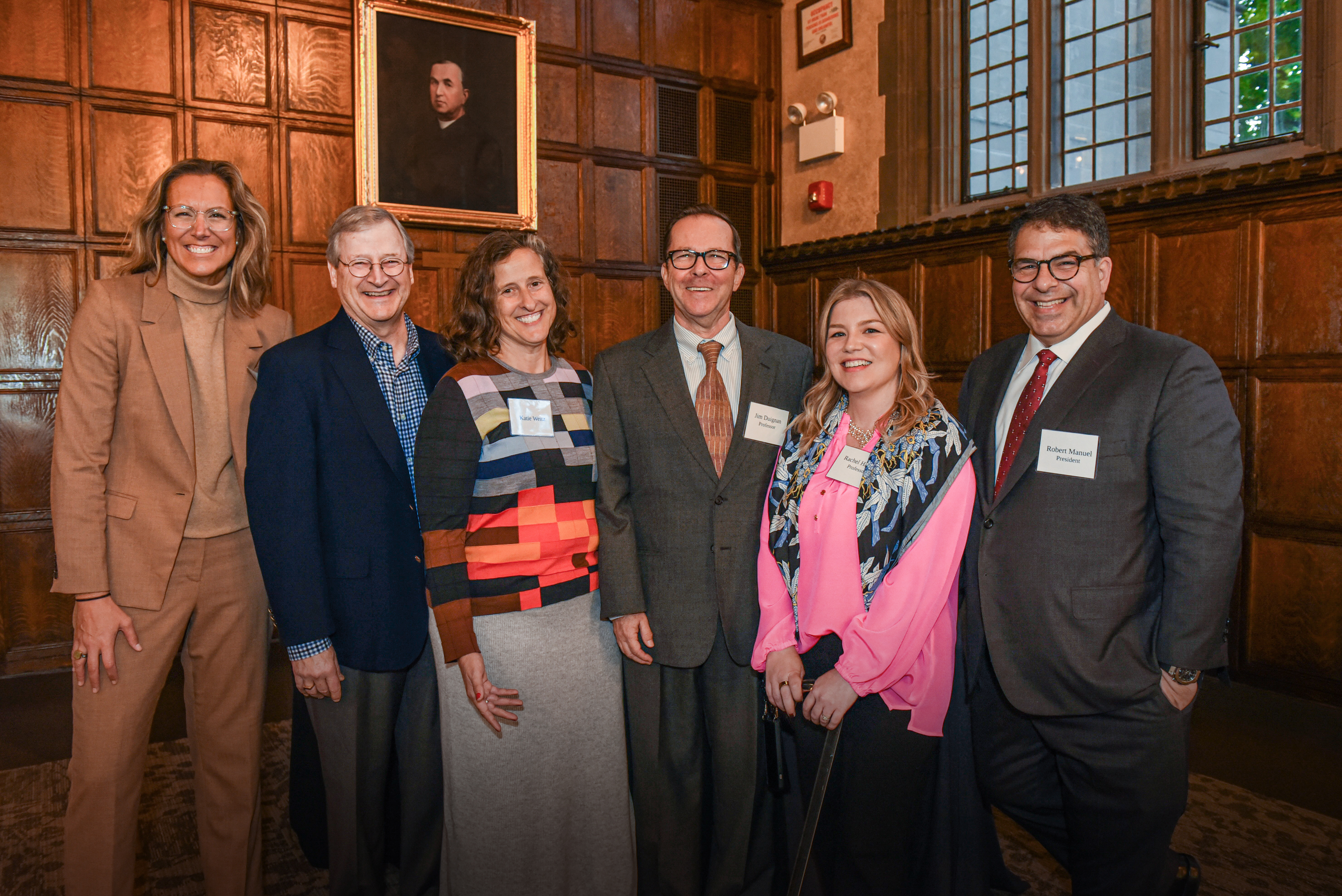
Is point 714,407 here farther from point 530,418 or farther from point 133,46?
point 133,46

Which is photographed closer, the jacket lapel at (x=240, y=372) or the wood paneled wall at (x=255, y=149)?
the jacket lapel at (x=240, y=372)

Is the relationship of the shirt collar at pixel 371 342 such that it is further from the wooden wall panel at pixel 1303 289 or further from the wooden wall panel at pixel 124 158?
the wooden wall panel at pixel 1303 289

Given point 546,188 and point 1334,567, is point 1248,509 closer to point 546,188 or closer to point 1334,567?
point 1334,567

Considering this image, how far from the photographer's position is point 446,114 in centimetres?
530

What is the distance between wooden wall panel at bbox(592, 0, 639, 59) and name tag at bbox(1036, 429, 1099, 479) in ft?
16.5

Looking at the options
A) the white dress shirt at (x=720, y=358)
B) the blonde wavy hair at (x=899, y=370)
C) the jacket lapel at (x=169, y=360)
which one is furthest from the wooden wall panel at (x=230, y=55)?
the blonde wavy hair at (x=899, y=370)

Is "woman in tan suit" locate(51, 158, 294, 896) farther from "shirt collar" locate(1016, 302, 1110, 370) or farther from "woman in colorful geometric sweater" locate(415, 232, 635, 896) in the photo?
"shirt collar" locate(1016, 302, 1110, 370)

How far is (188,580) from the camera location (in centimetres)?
197

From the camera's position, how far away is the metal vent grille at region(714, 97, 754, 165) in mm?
6344

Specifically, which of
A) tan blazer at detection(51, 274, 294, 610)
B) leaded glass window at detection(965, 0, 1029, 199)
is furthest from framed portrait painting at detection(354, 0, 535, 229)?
tan blazer at detection(51, 274, 294, 610)

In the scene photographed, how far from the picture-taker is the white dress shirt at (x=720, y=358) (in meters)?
2.20

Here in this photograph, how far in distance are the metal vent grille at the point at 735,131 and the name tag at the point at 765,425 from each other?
15.5 feet

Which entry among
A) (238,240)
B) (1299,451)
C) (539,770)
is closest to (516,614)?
(539,770)

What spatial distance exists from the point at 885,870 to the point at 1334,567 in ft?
10.6
